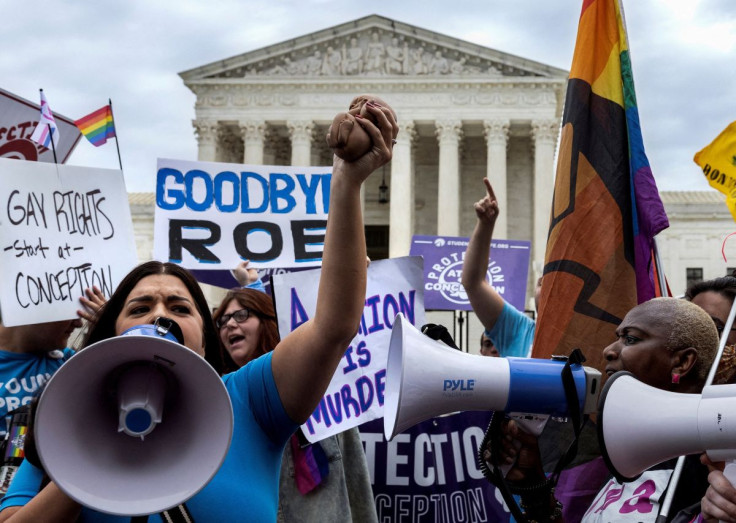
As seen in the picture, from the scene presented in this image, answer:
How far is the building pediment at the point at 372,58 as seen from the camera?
137ft

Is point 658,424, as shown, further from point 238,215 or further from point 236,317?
point 238,215

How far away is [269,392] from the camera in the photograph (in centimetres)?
222

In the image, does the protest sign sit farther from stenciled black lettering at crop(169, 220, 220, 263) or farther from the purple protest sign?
the purple protest sign

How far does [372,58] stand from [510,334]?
129 feet

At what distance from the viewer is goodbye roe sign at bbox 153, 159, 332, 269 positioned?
233 inches

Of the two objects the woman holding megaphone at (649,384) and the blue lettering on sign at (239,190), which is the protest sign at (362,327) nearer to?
the woman holding megaphone at (649,384)

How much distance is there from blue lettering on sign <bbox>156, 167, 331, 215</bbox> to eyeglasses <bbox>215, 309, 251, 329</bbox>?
6.73 feet

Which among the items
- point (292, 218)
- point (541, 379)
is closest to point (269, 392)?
point (541, 379)

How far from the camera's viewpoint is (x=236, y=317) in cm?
414

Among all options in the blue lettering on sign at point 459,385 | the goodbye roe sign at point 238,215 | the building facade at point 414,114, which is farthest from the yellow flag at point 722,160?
the building facade at point 414,114

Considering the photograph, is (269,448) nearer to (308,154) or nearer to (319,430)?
(319,430)

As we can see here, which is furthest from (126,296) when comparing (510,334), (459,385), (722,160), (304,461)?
(722,160)

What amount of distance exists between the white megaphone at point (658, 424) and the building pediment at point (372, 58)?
135ft

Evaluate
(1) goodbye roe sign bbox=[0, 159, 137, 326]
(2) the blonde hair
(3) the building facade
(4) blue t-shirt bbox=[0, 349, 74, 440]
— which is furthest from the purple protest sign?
(3) the building facade
